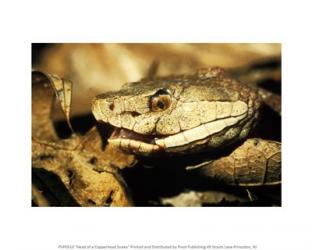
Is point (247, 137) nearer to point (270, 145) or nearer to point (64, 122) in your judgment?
point (270, 145)

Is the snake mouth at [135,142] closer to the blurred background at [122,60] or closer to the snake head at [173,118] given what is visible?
the snake head at [173,118]

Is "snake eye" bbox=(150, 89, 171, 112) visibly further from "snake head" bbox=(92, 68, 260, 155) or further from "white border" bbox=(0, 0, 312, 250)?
"white border" bbox=(0, 0, 312, 250)

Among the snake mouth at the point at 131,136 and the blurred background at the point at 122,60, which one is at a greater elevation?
the blurred background at the point at 122,60

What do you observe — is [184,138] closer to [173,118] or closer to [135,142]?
[173,118]
